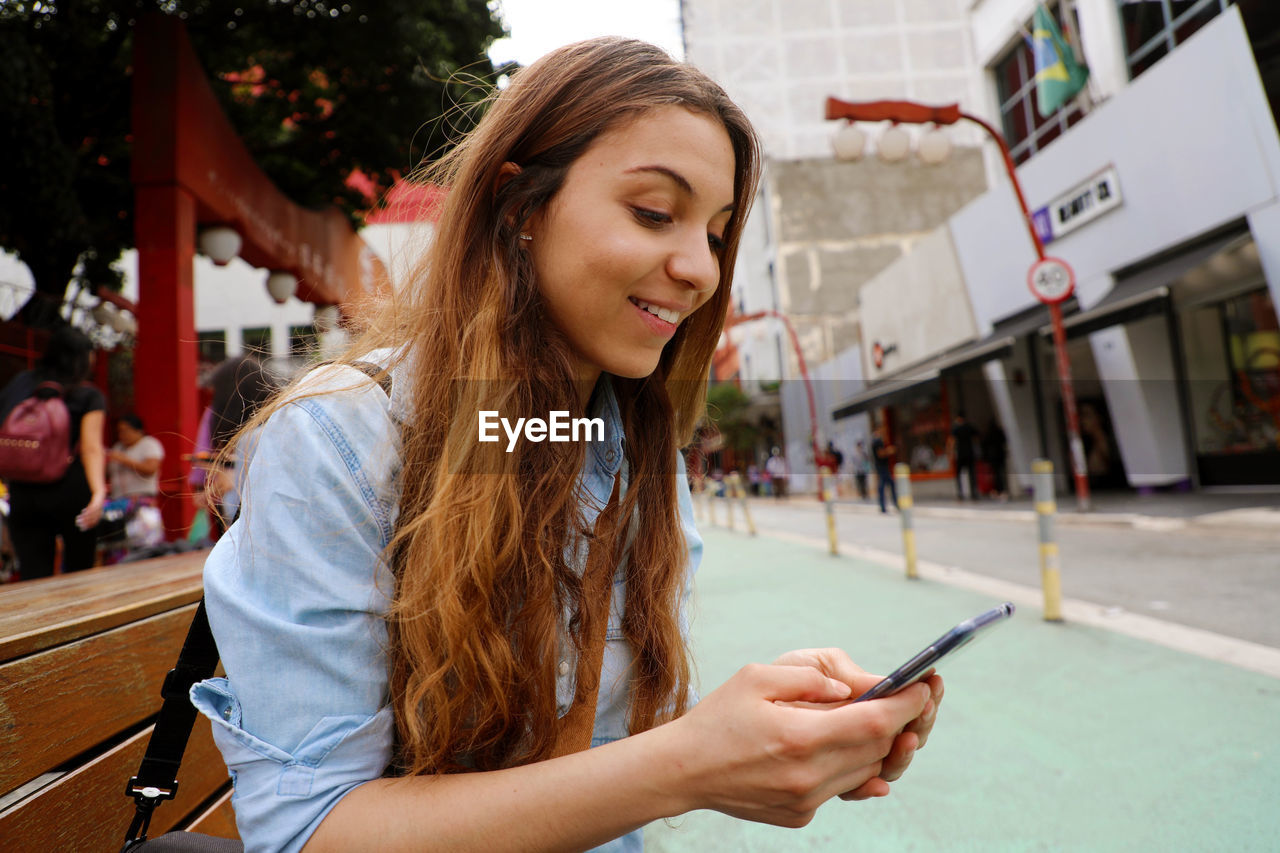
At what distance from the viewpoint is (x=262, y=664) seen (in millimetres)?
771

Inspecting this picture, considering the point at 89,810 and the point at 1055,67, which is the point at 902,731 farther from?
the point at 1055,67

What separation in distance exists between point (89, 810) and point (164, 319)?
5.48 m

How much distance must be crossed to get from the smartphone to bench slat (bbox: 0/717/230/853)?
950mm

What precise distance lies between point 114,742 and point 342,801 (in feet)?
1.90

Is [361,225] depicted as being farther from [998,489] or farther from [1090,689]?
[998,489]

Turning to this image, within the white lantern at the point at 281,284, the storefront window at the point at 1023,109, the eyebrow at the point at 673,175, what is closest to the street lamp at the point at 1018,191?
the storefront window at the point at 1023,109

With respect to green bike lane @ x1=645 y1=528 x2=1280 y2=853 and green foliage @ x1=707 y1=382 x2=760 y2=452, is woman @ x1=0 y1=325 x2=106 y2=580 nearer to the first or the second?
green bike lane @ x1=645 y1=528 x2=1280 y2=853

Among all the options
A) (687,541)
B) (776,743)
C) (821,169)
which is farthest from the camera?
(821,169)

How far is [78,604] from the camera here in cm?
123

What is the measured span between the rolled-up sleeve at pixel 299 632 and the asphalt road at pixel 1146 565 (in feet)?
14.6

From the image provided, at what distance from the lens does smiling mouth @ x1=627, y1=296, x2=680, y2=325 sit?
1.10m

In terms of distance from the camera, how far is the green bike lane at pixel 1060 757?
204 centimetres

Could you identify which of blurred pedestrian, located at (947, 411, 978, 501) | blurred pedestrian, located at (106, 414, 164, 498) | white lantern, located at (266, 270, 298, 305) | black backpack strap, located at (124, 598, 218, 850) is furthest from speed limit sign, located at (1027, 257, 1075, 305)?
black backpack strap, located at (124, 598, 218, 850)

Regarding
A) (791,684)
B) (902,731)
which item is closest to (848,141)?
(902,731)
